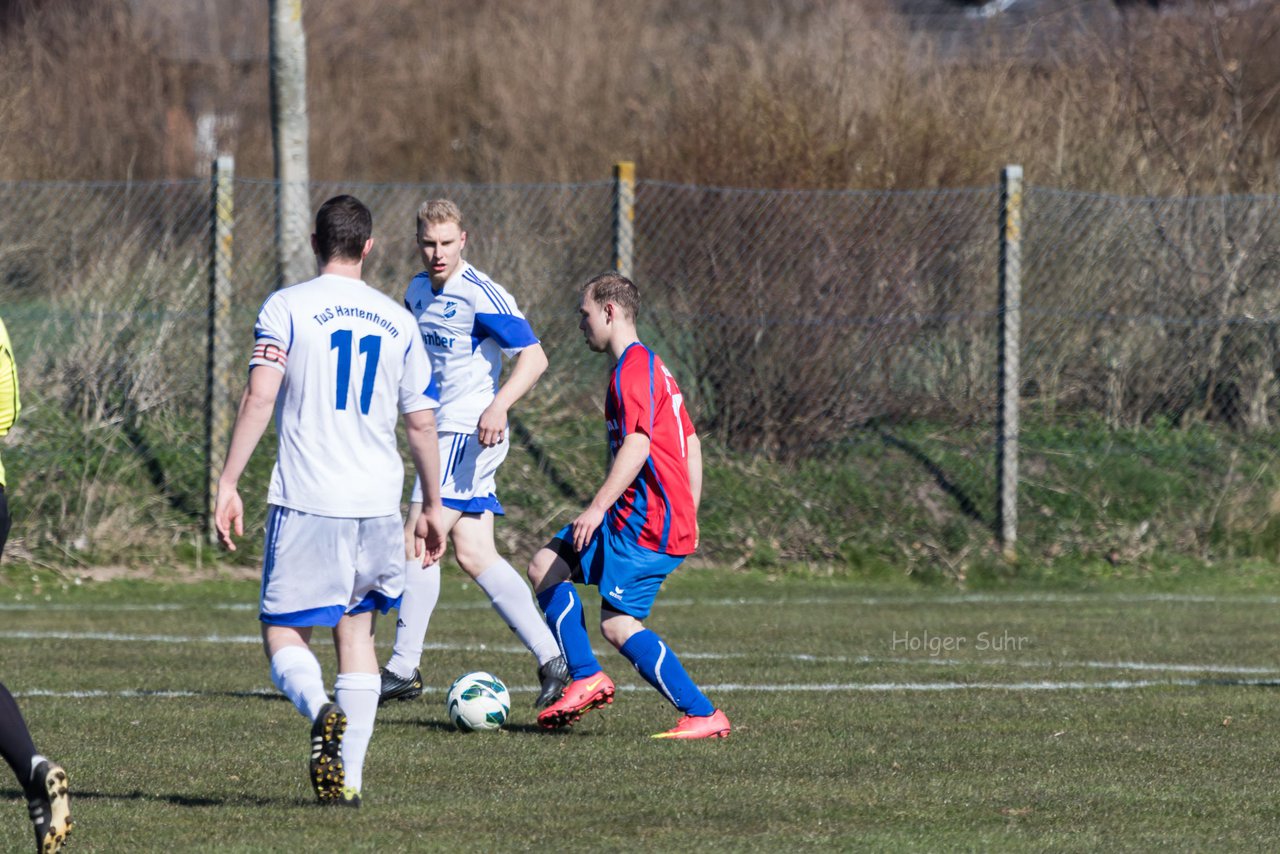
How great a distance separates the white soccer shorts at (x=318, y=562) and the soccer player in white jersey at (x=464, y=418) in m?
2.13

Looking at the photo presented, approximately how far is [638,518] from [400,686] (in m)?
1.56

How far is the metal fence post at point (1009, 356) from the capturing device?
497 inches

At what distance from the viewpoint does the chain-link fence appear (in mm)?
12344

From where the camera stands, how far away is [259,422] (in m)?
5.32

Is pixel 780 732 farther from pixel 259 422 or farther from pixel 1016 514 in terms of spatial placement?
pixel 1016 514

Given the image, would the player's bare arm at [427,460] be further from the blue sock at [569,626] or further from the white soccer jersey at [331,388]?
the blue sock at [569,626]

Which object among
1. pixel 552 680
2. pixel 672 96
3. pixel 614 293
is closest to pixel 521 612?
pixel 552 680

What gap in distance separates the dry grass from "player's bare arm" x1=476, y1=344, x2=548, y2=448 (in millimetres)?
6909

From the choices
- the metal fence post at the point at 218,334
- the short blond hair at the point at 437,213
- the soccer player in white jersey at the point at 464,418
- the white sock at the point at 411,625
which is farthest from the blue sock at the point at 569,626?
the metal fence post at the point at 218,334

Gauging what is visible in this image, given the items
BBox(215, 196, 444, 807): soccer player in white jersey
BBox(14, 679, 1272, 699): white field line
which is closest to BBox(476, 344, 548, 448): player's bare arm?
BBox(14, 679, 1272, 699): white field line

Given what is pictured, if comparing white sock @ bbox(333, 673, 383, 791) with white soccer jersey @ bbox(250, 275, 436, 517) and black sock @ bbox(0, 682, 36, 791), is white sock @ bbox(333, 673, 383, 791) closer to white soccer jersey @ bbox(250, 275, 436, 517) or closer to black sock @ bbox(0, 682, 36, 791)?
white soccer jersey @ bbox(250, 275, 436, 517)

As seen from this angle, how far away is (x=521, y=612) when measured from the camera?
25.4 ft

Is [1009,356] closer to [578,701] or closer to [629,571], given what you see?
[629,571]

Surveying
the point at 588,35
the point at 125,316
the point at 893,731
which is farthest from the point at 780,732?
the point at 588,35
